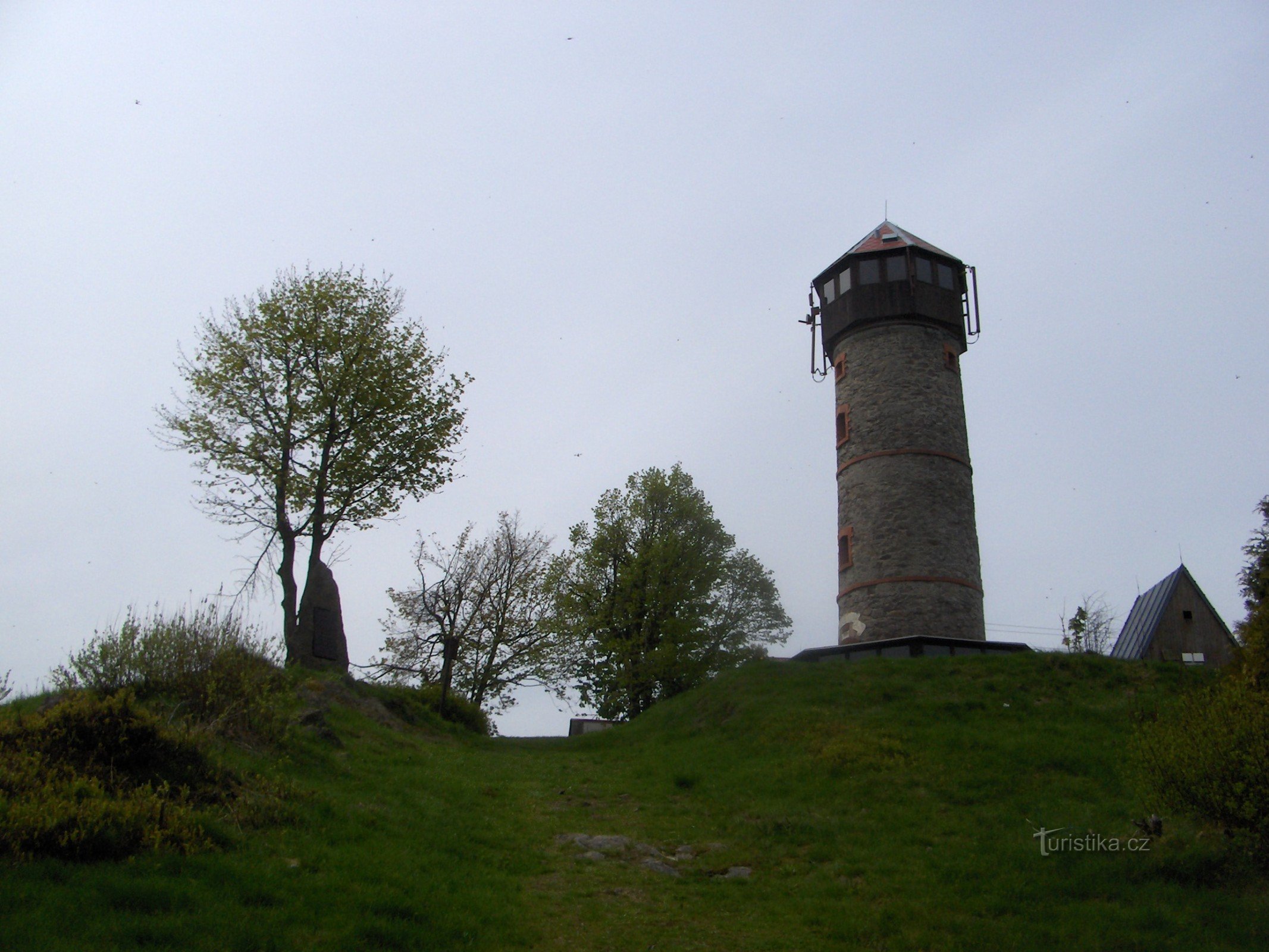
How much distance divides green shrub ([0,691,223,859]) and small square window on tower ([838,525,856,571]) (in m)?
22.0

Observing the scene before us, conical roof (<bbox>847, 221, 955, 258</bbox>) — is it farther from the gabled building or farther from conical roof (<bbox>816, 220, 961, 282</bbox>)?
the gabled building

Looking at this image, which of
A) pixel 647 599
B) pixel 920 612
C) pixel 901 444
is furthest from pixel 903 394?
pixel 647 599

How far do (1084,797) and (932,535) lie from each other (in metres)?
13.7

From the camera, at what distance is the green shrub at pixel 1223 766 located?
9812 mm

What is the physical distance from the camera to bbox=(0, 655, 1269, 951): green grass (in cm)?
802

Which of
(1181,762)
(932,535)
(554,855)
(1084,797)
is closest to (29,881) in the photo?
(554,855)

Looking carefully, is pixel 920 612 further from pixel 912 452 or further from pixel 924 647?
pixel 912 452

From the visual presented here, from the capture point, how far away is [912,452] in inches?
1134

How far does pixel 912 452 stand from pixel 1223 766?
1928 cm

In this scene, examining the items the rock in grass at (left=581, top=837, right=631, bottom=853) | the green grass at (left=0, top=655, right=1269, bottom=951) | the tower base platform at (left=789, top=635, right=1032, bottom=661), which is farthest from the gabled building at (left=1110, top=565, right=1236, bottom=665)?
the rock in grass at (left=581, top=837, right=631, bottom=853)

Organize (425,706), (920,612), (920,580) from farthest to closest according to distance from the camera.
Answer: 1. (920,580)
2. (920,612)
3. (425,706)

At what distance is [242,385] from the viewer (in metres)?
26.0

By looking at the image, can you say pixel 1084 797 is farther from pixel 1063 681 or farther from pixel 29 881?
pixel 29 881

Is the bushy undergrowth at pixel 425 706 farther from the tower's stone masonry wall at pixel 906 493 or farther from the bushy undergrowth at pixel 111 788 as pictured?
the bushy undergrowth at pixel 111 788
